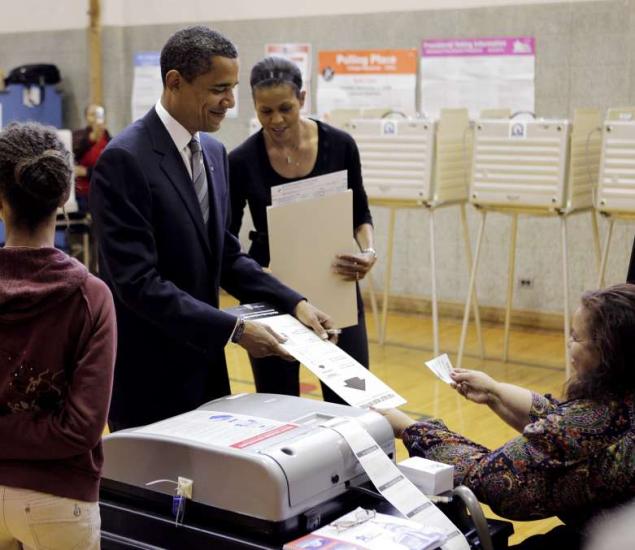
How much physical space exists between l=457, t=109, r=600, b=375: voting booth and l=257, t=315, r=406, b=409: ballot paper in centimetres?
299

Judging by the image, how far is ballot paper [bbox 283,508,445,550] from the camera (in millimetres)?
1608

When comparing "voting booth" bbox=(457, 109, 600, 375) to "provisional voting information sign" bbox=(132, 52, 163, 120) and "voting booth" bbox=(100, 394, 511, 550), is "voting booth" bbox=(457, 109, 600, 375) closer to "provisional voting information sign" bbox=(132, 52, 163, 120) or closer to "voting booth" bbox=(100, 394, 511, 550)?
"voting booth" bbox=(100, 394, 511, 550)

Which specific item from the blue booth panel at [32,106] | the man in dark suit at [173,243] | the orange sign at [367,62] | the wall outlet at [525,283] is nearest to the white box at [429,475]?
the man in dark suit at [173,243]

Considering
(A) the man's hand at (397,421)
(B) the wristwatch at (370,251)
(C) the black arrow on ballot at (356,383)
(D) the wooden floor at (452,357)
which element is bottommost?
(D) the wooden floor at (452,357)

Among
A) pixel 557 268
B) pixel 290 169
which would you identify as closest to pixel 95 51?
pixel 557 268

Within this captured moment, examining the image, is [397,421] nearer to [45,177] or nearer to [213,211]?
[213,211]

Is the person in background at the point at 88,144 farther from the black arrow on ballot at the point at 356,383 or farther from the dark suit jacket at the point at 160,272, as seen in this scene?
the black arrow on ballot at the point at 356,383

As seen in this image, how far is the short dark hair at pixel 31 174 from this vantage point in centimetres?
160

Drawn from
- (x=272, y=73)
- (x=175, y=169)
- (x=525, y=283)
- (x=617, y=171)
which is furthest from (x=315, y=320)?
(x=525, y=283)

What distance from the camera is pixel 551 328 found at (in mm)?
6391

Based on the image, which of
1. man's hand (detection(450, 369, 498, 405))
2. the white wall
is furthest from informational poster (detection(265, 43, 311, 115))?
man's hand (detection(450, 369, 498, 405))

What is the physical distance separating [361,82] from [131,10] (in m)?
2.29

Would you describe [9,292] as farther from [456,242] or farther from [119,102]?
[119,102]

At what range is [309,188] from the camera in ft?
9.35
